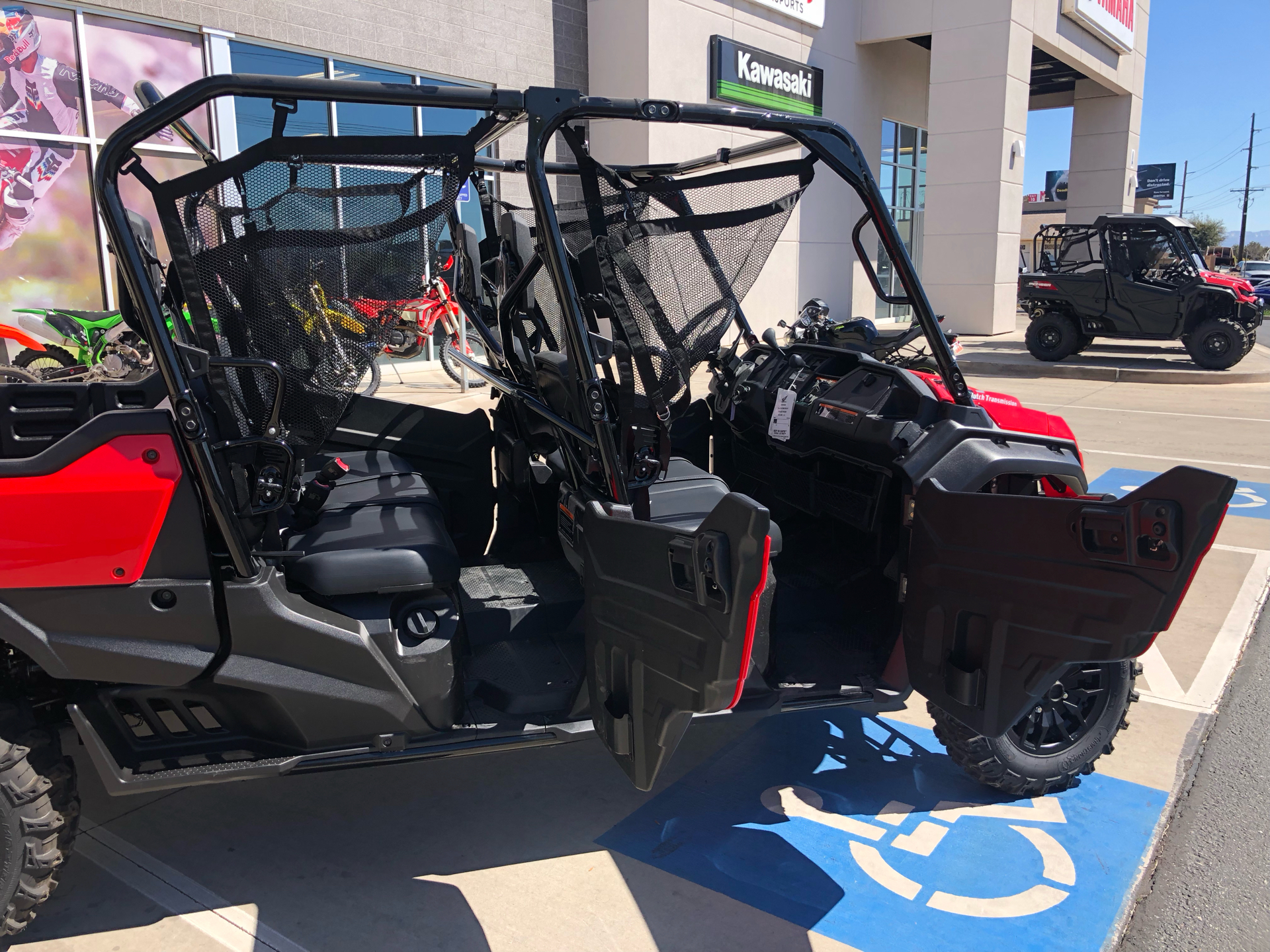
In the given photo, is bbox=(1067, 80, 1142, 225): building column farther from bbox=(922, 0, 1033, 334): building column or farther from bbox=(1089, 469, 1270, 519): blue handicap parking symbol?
bbox=(1089, 469, 1270, 519): blue handicap parking symbol

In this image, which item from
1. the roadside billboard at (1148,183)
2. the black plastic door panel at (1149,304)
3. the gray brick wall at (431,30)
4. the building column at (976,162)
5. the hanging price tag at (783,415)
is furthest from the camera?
the roadside billboard at (1148,183)

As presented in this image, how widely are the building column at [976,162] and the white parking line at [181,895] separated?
60.4ft

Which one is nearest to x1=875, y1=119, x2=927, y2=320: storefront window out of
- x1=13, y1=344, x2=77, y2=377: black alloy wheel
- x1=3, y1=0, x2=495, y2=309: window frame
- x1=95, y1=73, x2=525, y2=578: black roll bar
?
x1=3, y1=0, x2=495, y2=309: window frame

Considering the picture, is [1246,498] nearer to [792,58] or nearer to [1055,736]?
[1055,736]

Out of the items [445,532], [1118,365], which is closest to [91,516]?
[445,532]

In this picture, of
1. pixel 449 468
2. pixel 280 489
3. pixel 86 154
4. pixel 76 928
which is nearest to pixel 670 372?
pixel 280 489

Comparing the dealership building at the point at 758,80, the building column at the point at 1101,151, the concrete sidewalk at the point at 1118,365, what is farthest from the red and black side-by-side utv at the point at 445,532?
the building column at the point at 1101,151

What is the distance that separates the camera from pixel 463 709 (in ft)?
8.40

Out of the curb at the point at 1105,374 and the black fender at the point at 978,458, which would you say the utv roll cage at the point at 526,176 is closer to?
the black fender at the point at 978,458

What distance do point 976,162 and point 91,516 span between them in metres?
19.1

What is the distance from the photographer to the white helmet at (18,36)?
870 centimetres

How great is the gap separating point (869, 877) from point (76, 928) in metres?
2.11

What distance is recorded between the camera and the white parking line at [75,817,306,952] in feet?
7.64

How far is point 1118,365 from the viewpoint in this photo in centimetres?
1405
